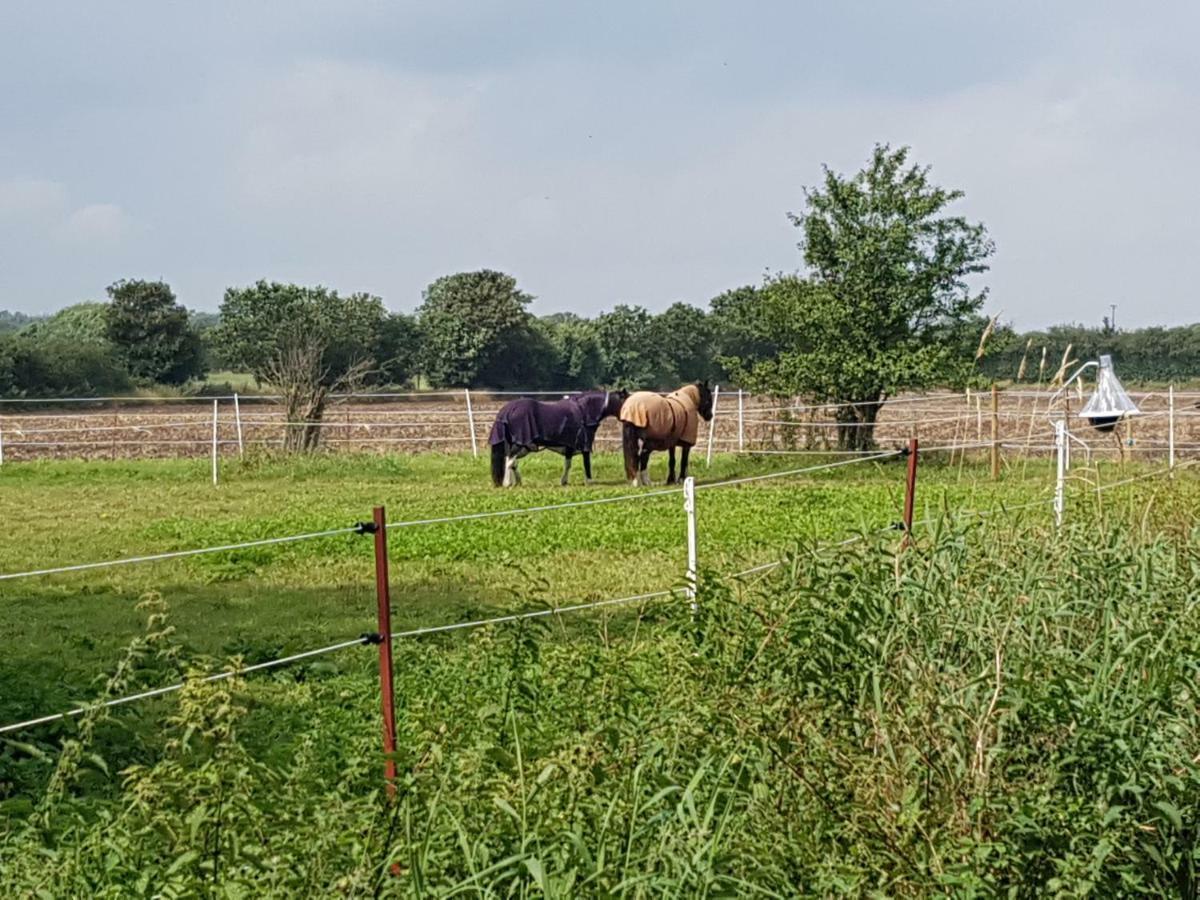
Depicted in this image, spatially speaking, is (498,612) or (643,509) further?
(643,509)

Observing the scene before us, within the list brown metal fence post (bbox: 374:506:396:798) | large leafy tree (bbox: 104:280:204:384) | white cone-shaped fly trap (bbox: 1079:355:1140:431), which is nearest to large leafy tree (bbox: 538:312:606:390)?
large leafy tree (bbox: 104:280:204:384)

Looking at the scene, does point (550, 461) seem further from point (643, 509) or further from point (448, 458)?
point (643, 509)

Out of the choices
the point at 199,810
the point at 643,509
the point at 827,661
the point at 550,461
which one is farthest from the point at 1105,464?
the point at 550,461

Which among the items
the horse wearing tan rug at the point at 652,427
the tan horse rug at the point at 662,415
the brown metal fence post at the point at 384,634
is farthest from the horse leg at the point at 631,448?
the brown metal fence post at the point at 384,634

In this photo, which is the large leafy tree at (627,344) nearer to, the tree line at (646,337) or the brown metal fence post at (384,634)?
the tree line at (646,337)

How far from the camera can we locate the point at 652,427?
781 inches

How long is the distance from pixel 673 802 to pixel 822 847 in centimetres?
Answer: 44

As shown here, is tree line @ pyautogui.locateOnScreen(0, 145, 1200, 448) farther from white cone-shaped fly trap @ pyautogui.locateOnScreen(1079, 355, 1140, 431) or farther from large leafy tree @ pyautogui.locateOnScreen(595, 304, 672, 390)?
white cone-shaped fly trap @ pyautogui.locateOnScreen(1079, 355, 1140, 431)

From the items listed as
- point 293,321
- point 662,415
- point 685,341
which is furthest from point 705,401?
point 685,341

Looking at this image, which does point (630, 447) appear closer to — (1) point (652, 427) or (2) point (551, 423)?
(1) point (652, 427)

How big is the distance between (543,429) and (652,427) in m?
1.58

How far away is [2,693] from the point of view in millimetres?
6730

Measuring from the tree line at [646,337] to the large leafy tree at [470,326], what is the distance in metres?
0.06

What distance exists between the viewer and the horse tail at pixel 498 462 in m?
19.5
